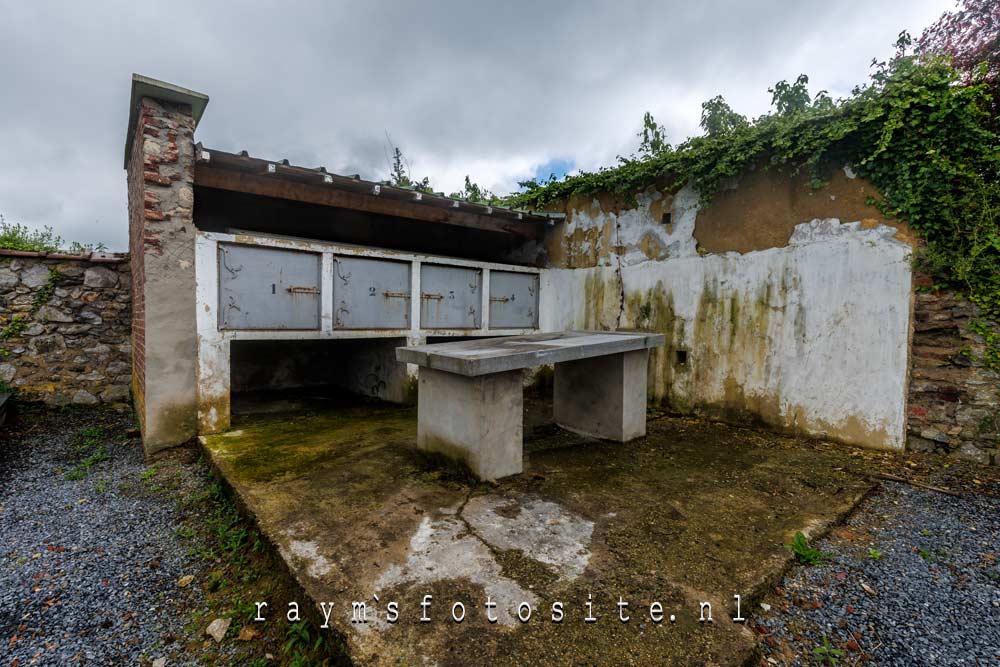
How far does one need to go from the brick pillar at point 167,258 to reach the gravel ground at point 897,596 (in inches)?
190

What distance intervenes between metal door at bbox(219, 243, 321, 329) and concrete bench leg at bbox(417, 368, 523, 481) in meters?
2.08

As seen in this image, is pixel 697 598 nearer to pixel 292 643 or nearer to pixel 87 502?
Result: pixel 292 643

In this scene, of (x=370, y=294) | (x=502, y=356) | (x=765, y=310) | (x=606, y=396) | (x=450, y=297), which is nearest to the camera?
(x=502, y=356)

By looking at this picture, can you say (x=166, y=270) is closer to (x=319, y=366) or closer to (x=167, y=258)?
(x=167, y=258)

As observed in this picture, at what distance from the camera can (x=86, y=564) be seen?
2.46 metres

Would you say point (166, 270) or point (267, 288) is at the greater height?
point (166, 270)

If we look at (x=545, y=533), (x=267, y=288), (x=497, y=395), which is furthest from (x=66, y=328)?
(x=545, y=533)

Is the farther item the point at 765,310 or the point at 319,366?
the point at 319,366

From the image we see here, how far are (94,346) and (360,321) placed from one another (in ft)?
12.4

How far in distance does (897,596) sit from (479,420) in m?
2.36

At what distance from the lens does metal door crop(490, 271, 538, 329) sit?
6.43 m

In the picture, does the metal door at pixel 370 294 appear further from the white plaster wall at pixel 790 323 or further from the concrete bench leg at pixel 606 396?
the white plaster wall at pixel 790 323

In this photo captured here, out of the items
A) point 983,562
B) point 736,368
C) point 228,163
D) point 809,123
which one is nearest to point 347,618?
point 983,562

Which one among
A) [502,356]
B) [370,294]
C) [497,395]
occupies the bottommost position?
[497,395]
